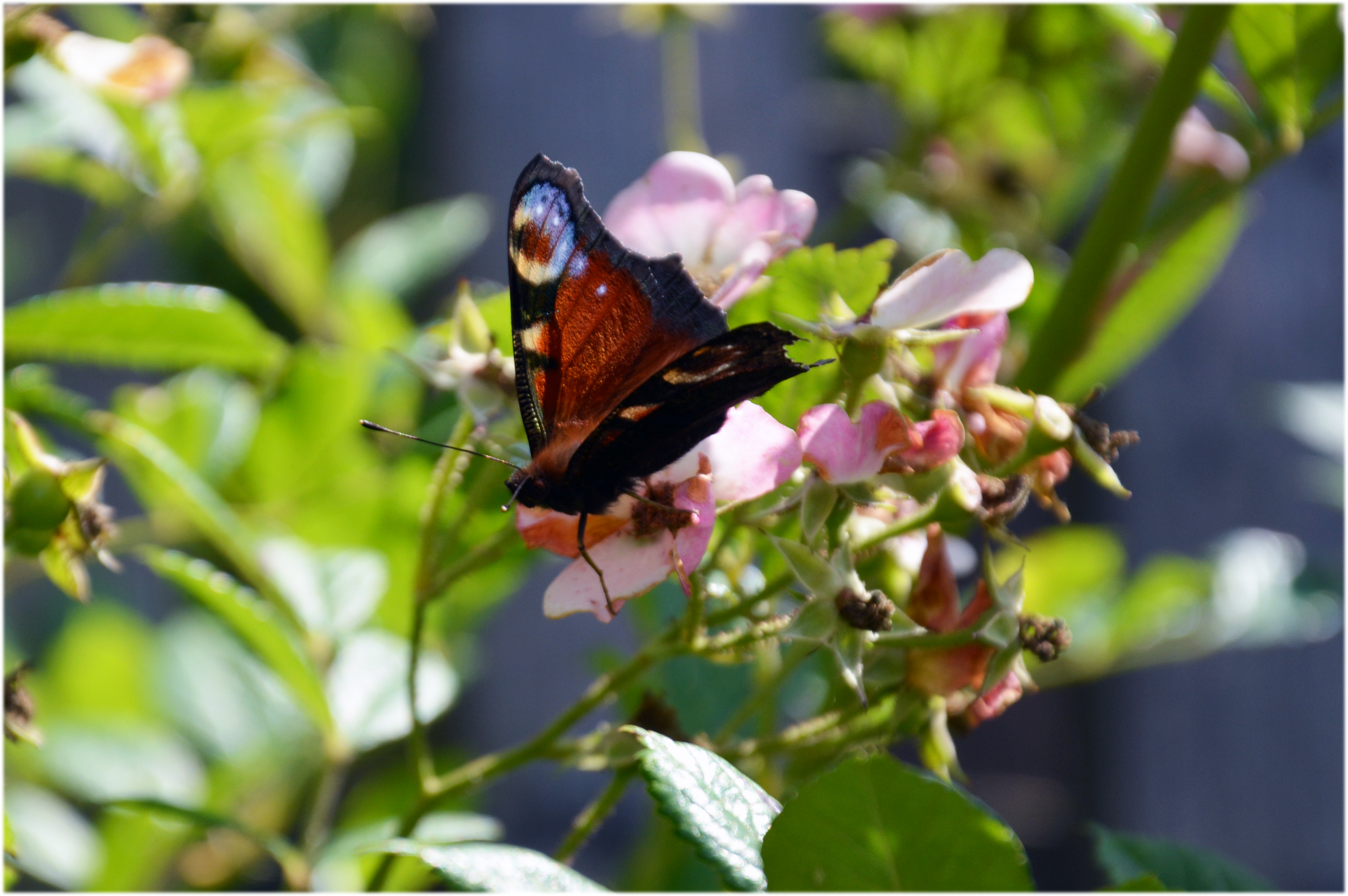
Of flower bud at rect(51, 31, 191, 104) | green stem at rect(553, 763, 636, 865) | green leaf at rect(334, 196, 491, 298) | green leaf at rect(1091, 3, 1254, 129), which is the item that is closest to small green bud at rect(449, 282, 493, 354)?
green stem at rect(553, 763, 636, 865)

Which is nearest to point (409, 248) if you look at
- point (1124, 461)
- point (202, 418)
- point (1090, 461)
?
point (202, 418)

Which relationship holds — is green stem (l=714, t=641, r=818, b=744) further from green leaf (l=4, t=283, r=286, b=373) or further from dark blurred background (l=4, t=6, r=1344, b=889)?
dark blurred background (l=4, t=6, r=1344, b=889)

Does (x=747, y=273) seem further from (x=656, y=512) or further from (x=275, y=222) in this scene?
(x=275, y=222)

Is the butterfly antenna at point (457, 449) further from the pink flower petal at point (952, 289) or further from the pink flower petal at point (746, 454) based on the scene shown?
the pink flower petal at point (952, 289)

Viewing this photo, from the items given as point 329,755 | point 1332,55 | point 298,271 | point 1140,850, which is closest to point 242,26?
point 298,271

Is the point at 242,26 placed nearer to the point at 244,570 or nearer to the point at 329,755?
the point at 244,570
